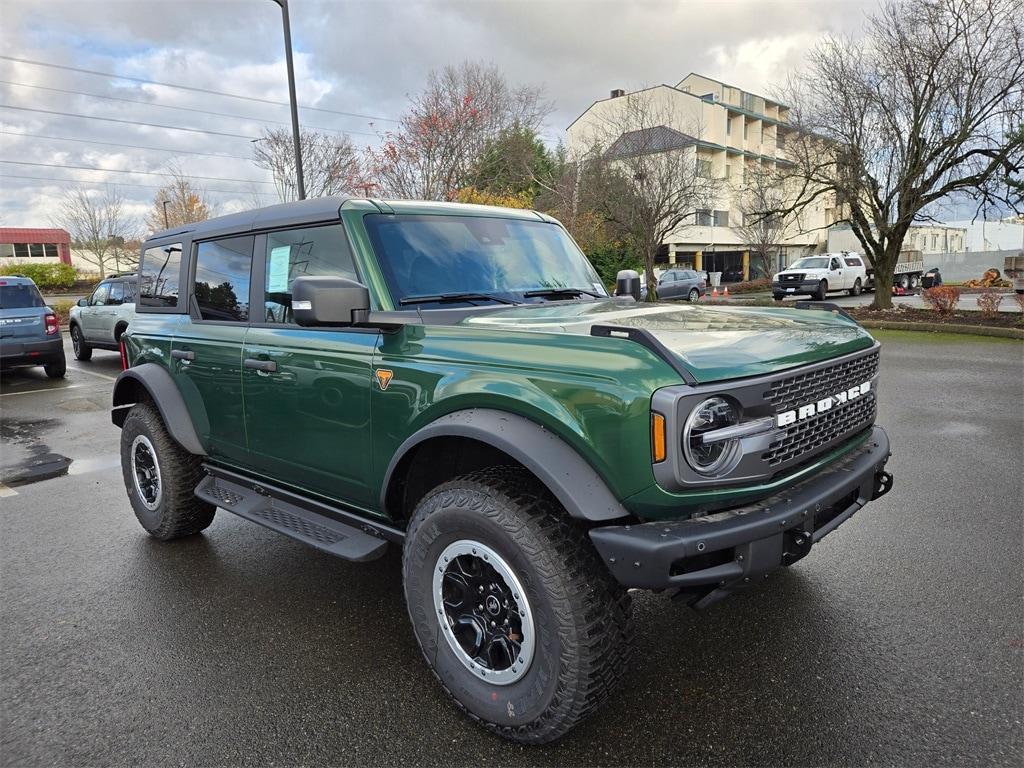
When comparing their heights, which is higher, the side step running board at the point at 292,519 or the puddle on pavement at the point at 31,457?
the side step running board at the point at 292,519

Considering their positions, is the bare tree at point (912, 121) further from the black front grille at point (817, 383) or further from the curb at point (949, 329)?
the black front grille at point (817, 383)

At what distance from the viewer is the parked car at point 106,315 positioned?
44.4 ft

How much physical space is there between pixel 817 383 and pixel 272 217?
2.77 meters

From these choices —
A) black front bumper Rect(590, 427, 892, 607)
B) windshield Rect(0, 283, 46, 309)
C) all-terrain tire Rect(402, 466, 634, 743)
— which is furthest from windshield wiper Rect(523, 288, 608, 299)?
windshield Rect(0, 283, 46, 309)

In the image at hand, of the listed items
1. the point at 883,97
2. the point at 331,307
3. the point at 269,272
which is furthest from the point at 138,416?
the point at 883,97

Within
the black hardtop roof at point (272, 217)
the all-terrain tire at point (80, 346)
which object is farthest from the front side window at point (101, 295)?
the black hardtop roof at point (272, 217)

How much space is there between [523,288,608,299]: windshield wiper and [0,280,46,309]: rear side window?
37.6 ft

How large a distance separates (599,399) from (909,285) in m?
38.7

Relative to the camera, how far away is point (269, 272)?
11.9 feet

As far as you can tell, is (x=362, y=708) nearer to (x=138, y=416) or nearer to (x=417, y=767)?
(x=417, y=767)

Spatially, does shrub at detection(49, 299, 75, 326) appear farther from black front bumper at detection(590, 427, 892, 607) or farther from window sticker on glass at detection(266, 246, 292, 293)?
black front bumper at detection(590, 427, 892, 607)

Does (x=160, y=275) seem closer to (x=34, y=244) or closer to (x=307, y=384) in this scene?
(x=307, y=384)

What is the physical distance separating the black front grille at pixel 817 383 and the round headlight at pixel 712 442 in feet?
0.59

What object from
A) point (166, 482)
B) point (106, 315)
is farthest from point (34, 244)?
point (166, 482)
